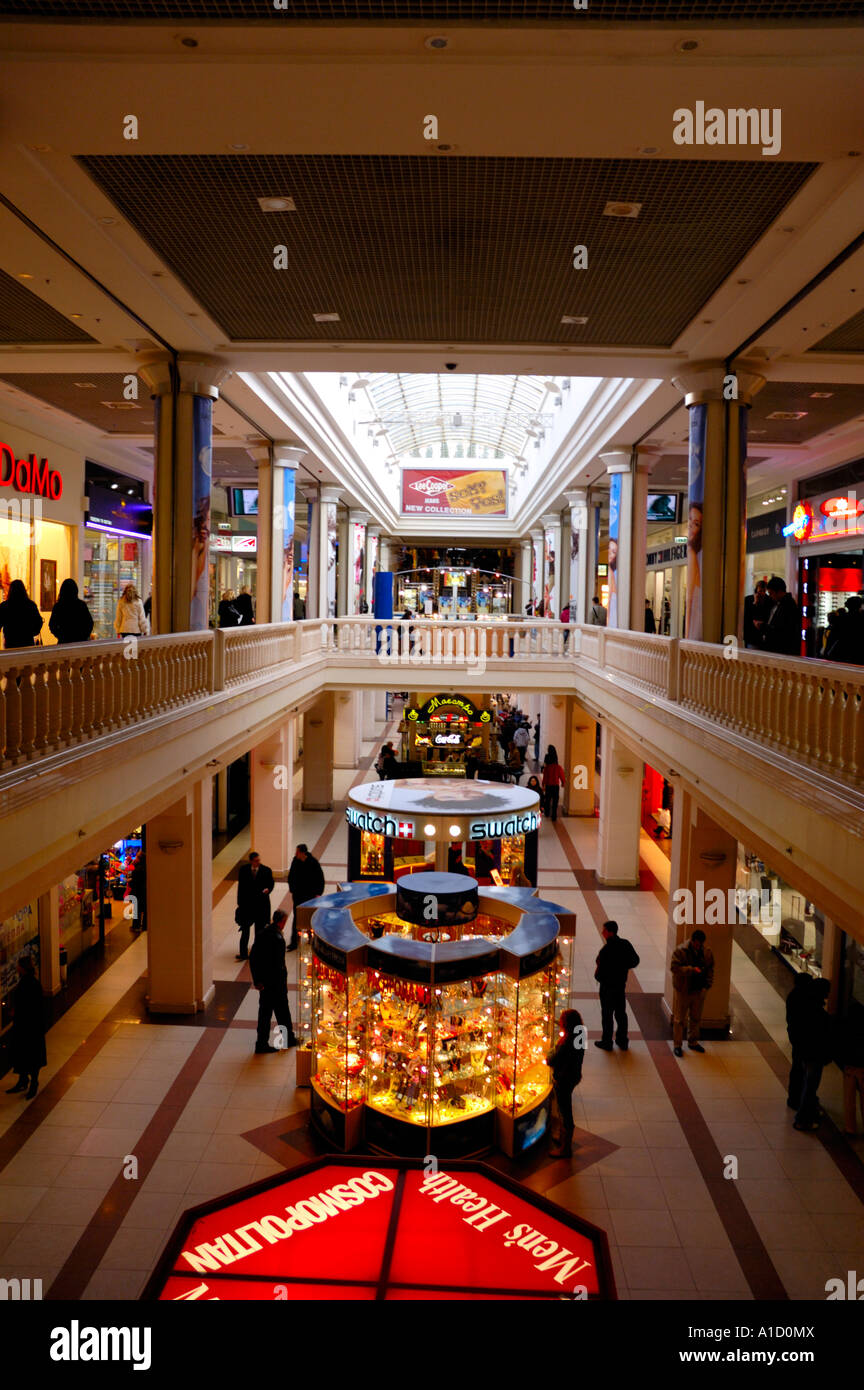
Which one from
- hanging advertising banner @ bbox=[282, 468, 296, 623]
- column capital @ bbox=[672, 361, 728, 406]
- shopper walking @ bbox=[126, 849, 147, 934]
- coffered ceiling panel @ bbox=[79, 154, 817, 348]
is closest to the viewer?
coffered ceiling panel @ bbox=[79, 154, 817, 348]

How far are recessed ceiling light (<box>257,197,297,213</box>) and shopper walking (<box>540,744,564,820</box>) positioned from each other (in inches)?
563

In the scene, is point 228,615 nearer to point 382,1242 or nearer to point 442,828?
point 442,828

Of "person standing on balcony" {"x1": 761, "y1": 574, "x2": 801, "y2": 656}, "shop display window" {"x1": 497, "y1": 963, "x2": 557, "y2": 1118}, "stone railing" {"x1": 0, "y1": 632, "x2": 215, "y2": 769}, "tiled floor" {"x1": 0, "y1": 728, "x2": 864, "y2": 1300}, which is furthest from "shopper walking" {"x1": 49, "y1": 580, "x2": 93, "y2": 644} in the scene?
"person standing on balcony" {"x1": 761, "y1": 574, "x2": 801, "y2": 656}

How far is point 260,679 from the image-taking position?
423 inches

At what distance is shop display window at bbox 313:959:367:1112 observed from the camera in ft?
23.6

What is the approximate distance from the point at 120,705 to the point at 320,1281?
3.45m

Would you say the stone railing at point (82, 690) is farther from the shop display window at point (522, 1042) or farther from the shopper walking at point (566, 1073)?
the shopper walking at point (566, 1073)

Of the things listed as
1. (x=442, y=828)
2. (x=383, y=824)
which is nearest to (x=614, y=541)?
(x=442, y=828)

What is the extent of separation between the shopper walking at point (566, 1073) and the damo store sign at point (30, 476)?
8.78m

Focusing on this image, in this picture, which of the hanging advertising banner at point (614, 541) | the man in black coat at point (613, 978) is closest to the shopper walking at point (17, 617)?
the man in black coat at point (613, 978)

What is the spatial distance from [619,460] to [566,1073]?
9476mm

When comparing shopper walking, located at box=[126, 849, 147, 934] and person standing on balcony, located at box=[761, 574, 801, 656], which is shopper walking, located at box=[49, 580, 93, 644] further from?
shopper walking, located at box=[126, 849, 147, 934]

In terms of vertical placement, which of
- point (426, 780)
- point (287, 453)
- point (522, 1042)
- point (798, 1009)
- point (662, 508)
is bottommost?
point (522, 1042)

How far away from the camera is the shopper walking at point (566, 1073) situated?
715 cm
